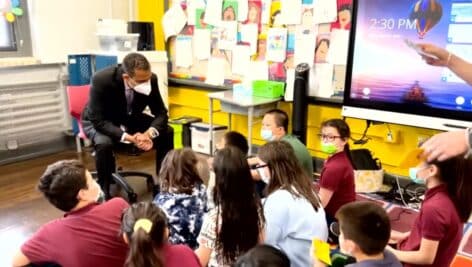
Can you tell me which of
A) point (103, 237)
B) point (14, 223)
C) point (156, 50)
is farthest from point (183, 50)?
point (103, 237)

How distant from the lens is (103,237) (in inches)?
59.0

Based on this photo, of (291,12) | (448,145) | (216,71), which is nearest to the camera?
(448,145)

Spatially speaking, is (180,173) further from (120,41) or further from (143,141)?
(120,41)

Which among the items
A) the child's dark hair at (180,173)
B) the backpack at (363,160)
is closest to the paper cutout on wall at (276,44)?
the backpack at (363,160)

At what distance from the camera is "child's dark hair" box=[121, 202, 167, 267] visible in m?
1.25

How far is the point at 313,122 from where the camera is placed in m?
3.86

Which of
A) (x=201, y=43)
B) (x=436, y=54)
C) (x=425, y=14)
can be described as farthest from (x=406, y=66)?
(x=201, y=43)

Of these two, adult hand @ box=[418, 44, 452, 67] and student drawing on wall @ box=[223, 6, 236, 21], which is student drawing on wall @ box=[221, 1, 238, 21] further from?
adult hand @ box=[418, 44, 452, 67]

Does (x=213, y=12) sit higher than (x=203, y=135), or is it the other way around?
(x=213, y=12)

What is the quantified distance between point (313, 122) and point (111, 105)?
1.71 m

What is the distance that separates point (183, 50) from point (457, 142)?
3.77 meters

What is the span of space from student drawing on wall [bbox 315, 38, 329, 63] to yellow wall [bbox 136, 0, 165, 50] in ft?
6.14

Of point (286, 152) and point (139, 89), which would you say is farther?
point (139, 89)

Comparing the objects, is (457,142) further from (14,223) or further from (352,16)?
(14,223)
